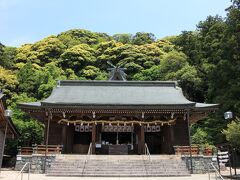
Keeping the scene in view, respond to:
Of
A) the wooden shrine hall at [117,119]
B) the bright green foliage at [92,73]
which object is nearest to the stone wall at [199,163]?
the wooden shrine hall at [117,119]

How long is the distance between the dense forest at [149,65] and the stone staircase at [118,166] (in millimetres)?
4136

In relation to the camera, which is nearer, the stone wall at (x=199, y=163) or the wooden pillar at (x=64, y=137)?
the stone wall at (x=199, y=163)

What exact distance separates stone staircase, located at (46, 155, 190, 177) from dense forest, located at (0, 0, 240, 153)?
13.6 ft

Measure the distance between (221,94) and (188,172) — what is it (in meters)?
17.8

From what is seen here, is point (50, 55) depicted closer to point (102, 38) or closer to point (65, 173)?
point (102, 38)

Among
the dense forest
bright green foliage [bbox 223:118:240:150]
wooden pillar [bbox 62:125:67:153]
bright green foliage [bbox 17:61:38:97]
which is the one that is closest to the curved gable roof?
wooden pillar [bbox 62:125:67:153]

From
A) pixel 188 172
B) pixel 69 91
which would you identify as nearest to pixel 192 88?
pixel 69 91

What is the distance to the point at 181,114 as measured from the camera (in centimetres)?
2427

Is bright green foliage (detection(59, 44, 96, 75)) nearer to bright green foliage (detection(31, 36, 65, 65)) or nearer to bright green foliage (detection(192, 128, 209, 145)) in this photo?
bright green foliage (detection(31, 36, 65, 65))

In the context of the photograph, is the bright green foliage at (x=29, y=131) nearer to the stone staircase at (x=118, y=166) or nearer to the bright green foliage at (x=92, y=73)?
the stone staircase at (x=118, y=166)

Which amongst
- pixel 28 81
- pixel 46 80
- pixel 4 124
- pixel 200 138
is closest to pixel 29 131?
pixel 4 124

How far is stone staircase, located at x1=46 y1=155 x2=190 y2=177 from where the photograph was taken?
711 inches

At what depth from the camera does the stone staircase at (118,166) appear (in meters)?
18.0

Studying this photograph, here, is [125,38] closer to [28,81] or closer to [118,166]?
[28,81]
